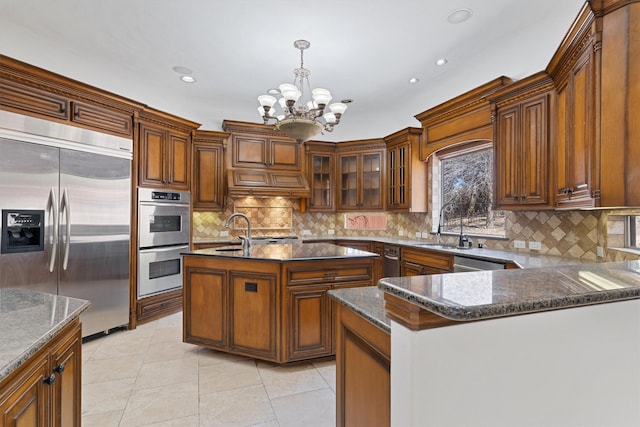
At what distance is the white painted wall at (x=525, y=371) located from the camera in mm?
892

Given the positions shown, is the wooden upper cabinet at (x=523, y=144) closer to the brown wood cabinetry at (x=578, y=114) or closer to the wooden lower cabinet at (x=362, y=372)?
the brown wood cabinetry at (x=578, y=114)

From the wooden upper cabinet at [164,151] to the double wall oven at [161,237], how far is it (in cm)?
15

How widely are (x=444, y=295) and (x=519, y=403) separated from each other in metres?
0.43

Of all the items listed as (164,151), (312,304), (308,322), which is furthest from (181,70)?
(308,322)

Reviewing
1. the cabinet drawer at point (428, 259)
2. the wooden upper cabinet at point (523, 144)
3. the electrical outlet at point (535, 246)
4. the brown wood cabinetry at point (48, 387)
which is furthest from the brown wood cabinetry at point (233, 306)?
the electrical outlet at point (535, 246)

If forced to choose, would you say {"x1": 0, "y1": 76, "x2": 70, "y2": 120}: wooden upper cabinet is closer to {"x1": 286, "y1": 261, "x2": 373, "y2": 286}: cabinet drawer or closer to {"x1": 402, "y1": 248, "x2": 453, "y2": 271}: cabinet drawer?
{"x1": 286, "y1": 261, "x2": 373, "y2": 286}: cabinet drawer

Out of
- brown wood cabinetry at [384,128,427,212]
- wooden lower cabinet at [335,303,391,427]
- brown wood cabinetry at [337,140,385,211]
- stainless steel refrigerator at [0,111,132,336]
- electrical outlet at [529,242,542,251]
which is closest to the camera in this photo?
wooden lower cabinet at [335,303,391,427]

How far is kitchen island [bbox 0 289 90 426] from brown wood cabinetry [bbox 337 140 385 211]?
458 centimetres

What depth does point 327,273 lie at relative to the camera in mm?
2816

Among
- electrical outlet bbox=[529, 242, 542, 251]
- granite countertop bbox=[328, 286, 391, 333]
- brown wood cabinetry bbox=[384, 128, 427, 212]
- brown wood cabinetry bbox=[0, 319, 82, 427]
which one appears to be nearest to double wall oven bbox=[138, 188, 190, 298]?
brown wood cabinetry bbox=[0, 319, 82, 427]

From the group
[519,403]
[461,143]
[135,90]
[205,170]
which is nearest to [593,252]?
[461,143]

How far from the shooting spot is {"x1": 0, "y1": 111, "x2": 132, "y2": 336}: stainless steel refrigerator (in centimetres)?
283

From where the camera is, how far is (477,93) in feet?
11.8

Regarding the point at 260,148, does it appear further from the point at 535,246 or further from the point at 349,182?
the point at 535,246
